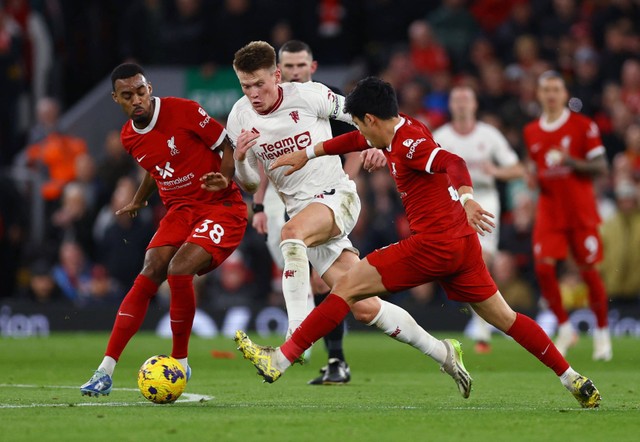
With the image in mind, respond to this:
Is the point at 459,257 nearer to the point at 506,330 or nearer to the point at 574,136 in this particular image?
the point at 506,330

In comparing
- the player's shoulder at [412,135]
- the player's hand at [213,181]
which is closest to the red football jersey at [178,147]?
the player's hand at [213,181]

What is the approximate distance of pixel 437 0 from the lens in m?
22.4

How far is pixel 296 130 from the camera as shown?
393 inches

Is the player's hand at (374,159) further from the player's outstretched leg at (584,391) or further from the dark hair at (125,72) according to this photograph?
the player's outstretched leg at (584,391)

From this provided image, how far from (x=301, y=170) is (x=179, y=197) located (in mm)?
977

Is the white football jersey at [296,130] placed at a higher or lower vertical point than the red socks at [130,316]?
higher

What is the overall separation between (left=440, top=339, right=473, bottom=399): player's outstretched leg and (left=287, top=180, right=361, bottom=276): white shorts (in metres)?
1.46

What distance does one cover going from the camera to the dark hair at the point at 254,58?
9477mm

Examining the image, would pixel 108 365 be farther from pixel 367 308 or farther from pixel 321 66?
pixel 321 66

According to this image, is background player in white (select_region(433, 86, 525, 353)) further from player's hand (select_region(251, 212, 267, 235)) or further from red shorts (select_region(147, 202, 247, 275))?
red shorts (select_region(147, 202, 247, 275))

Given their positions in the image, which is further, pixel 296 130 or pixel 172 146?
pixel 296 130

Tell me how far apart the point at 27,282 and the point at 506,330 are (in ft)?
40.5

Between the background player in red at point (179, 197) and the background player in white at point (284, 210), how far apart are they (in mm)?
1091

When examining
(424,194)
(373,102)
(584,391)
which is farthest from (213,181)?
(584,391)
